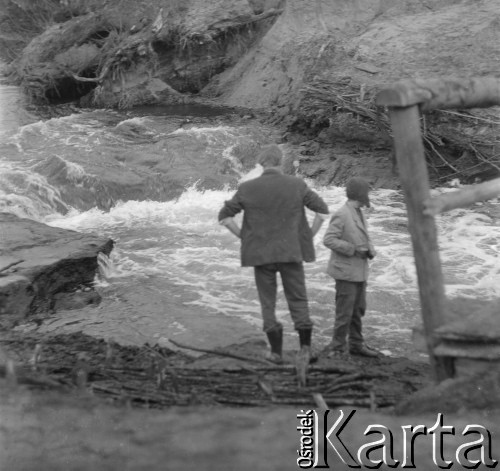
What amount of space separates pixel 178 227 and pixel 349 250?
16.8 feet

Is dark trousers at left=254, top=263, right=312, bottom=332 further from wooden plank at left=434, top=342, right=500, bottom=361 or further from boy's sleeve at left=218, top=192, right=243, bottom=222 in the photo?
wooden plank at left=434, top=342, right=500, bottom=361

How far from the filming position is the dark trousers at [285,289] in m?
6.14

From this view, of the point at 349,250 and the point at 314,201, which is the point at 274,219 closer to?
the point at 314,201

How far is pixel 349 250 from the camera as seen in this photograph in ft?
20.7

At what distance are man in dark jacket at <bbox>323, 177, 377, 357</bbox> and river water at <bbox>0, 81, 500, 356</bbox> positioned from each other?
2.77 ft

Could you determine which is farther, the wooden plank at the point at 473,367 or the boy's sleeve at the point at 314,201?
the boy's sleeve at the point at 314,201

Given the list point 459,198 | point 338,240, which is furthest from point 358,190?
point 459,198

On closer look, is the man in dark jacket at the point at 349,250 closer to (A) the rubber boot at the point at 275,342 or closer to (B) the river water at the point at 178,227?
(A) the rubber boot at the point at 275,342

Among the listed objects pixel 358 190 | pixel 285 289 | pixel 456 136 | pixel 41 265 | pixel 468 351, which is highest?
pixel 456 136

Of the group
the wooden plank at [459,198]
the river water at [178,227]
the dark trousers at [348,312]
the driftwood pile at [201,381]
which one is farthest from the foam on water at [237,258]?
the wooden plank at [459,198]

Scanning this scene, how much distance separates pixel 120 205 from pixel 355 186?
6317mm

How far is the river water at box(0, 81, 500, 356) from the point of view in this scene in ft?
26.2

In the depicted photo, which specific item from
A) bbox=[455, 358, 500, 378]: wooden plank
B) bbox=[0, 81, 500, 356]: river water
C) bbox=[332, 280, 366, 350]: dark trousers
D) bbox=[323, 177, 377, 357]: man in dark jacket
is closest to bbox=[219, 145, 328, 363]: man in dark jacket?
bbox=[323, 177, 377, 357]: man in dark jacket

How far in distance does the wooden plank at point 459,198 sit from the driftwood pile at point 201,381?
112 centimetres
